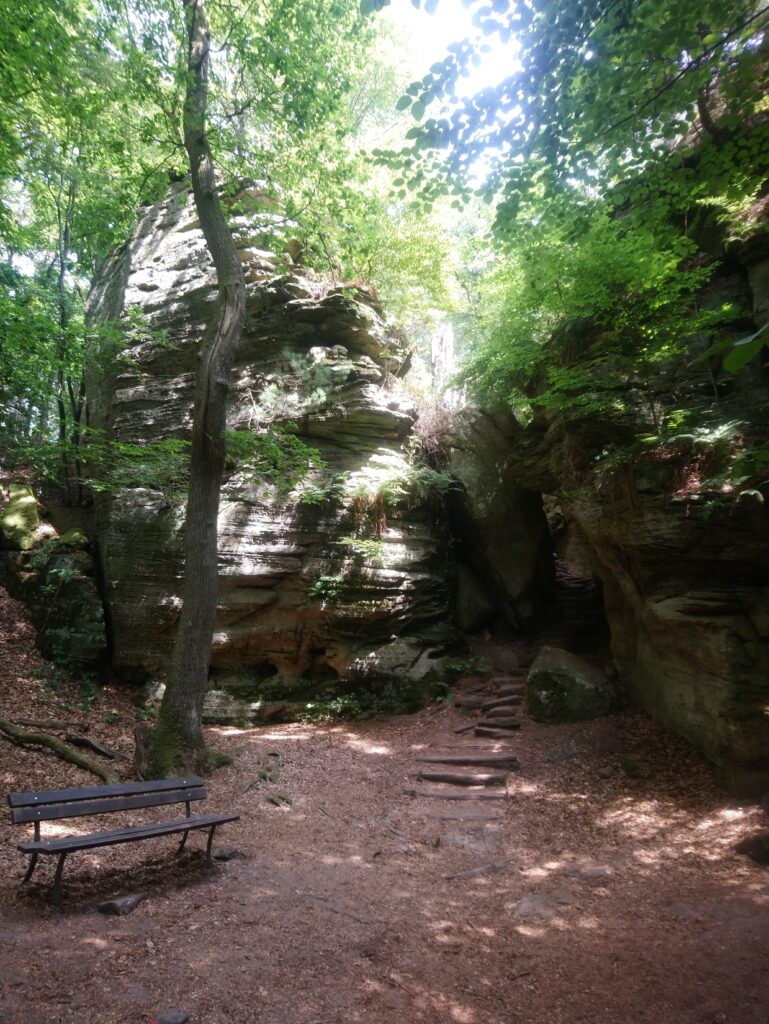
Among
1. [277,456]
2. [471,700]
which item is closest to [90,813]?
[277,456]

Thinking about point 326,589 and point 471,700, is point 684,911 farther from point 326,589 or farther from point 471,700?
point 326,589

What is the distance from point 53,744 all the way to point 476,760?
604 cm

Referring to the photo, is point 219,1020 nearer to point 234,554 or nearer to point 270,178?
point 234,554

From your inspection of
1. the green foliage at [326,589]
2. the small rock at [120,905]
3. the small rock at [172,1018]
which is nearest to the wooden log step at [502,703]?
the green foliage at [326,589]

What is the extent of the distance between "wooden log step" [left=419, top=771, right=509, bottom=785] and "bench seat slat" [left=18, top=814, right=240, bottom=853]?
12.7 ft

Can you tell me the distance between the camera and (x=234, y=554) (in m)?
11.2

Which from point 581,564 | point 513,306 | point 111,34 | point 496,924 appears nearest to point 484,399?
point 513,306

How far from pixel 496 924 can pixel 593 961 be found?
829 millimetres

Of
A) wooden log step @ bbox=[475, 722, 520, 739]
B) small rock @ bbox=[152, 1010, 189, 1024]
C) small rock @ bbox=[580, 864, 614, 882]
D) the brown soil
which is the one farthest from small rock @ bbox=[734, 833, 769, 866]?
small rock @ bbox=[152, 1010, 189, 1024]

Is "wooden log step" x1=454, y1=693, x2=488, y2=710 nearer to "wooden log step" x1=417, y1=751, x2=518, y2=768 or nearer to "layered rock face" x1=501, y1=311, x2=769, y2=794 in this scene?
"wooden log step" x1=417, y1=751, x2=518, y2=768

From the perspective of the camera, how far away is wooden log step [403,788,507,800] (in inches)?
304

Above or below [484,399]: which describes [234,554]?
below

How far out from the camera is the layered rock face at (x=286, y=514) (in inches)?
437

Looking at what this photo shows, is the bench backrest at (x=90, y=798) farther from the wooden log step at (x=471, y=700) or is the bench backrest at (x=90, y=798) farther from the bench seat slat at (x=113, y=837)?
the wooden log step at (x=471, y=700)
